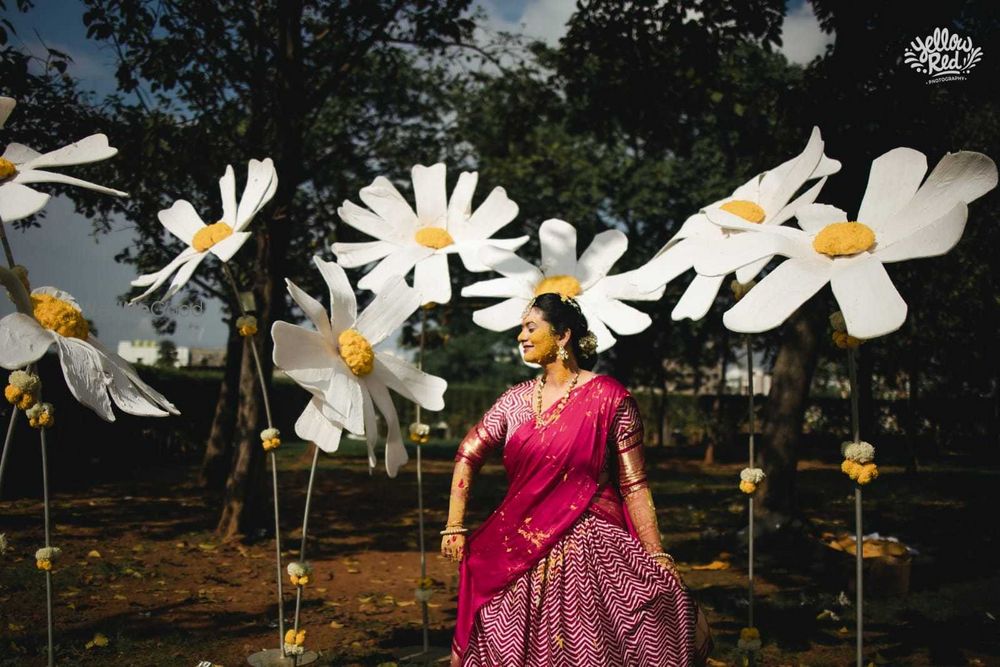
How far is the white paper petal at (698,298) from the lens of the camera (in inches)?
105

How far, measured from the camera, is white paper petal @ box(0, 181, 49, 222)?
7.72 ft

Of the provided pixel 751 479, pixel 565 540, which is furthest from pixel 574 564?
pixel 751 479

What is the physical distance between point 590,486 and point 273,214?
16.9 feet

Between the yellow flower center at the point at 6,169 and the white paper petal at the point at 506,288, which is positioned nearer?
the yellow flower center at the point at 6,169

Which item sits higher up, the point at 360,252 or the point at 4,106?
the point at 4,106

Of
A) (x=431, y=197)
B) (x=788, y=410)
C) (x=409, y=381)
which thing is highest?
(x=431, y=197)

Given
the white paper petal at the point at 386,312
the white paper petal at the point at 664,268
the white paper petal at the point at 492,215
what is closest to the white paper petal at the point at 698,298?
the white paper petal at the point at 664,268

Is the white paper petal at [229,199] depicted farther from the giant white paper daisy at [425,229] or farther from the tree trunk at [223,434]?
the tree trunk at [223,434]

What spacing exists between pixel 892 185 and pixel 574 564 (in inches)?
64.1

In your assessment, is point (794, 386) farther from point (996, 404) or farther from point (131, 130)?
point (996, 404)

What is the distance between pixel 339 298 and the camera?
286 centimetres

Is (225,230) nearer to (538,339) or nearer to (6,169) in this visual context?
(6,169)

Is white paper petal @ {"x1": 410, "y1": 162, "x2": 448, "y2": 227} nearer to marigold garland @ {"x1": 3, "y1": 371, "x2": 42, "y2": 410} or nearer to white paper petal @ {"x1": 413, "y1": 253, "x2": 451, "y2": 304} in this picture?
white paper petal @ {"x1": 413, "y1": 253, "x2": 451, "y2": 304}

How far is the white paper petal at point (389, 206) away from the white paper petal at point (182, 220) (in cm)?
72
